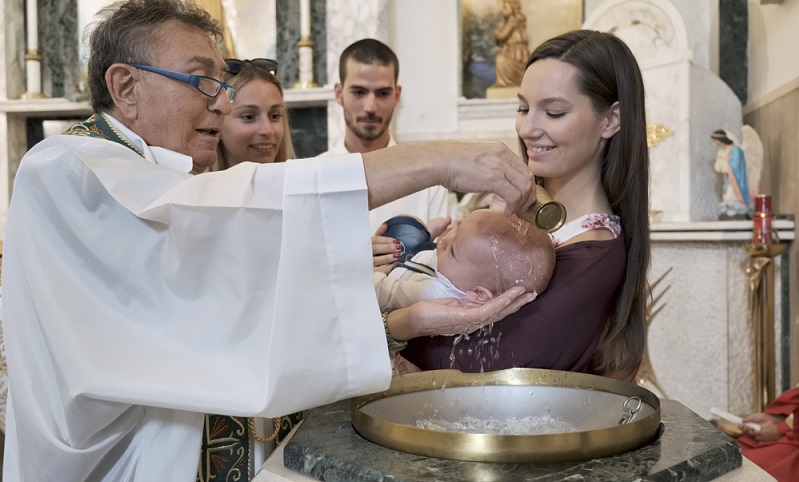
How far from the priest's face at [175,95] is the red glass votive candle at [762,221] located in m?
3.90

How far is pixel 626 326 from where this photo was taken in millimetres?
2160

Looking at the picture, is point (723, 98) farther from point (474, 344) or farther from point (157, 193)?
point (157, 193)

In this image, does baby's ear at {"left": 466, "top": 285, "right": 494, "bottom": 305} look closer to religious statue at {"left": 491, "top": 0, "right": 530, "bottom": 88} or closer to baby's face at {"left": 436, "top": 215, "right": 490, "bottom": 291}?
baby's face at {"left": 436, "top": 215, "right": 490, "bottom": 291}

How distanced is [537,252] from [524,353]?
245mm

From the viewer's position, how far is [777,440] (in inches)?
152

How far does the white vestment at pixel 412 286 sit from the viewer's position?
83.7 inches

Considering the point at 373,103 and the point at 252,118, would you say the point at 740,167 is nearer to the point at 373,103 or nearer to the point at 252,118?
the point at 373,103

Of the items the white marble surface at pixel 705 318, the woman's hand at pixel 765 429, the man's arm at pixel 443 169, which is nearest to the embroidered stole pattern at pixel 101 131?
the man's arm at pixel 443 169

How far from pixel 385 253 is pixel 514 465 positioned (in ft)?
3.77

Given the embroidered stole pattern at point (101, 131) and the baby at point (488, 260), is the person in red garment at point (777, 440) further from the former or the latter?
the embroidered stole pattern at point (101, 131)

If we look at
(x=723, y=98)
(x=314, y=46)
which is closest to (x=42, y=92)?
(x=314, y=46)

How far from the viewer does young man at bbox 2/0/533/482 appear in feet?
4.80

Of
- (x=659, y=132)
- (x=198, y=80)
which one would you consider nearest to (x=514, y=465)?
(x=198, y=80)

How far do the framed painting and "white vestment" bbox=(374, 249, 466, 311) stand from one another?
183 inches
